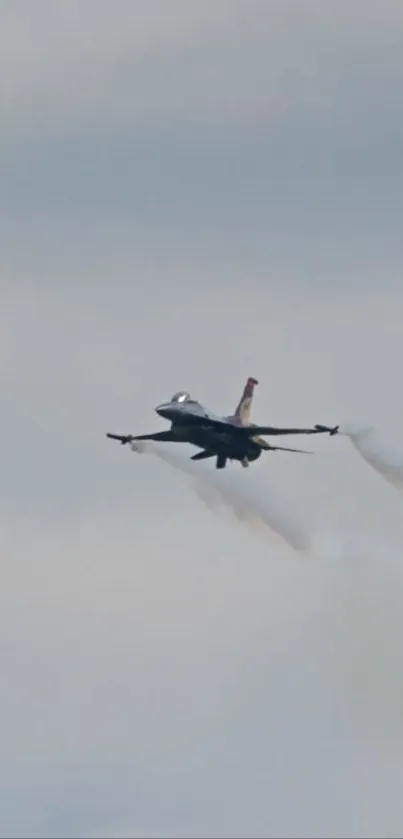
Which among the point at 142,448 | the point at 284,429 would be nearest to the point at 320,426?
the point at 284,429

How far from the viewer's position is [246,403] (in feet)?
393

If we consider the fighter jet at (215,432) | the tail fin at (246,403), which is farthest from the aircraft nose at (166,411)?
the tail fin at (246,403)

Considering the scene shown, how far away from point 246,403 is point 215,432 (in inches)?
544

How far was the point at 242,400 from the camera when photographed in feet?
394

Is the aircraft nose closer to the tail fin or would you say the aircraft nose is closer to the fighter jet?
the fighter jet

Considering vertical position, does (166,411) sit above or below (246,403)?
below

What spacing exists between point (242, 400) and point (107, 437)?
38.1 feet

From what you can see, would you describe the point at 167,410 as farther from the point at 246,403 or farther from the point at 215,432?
the point at 246,403

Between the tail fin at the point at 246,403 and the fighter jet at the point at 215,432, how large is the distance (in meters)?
7.72

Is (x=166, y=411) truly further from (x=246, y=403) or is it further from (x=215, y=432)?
(x=246, y=403)

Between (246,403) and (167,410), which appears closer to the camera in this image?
(167,410)

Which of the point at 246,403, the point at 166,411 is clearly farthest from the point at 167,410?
the point at 246,403

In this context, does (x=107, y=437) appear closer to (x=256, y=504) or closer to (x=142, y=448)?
(x=142, y=448)

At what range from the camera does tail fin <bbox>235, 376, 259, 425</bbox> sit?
4658 inches
